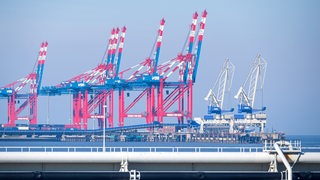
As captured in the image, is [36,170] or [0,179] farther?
[36,170]

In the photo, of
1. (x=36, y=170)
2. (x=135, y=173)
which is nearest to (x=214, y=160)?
(x=135, y=173)

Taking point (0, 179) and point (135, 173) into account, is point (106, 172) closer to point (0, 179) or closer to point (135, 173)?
point (135, 173)

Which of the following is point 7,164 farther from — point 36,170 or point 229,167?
point 229,167

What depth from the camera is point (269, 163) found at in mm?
62188

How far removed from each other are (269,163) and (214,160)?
9.85ft

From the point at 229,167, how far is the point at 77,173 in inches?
347

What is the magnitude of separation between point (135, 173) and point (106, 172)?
153cm

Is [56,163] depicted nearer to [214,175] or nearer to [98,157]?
[98,157]

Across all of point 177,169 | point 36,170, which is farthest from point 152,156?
point 36,170

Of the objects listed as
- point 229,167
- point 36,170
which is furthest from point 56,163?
point 229,167

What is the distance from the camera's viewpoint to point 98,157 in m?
60.9

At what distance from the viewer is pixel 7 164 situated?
60.7 meters

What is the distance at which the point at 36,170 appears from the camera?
61.1m

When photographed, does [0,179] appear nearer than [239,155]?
Yes
